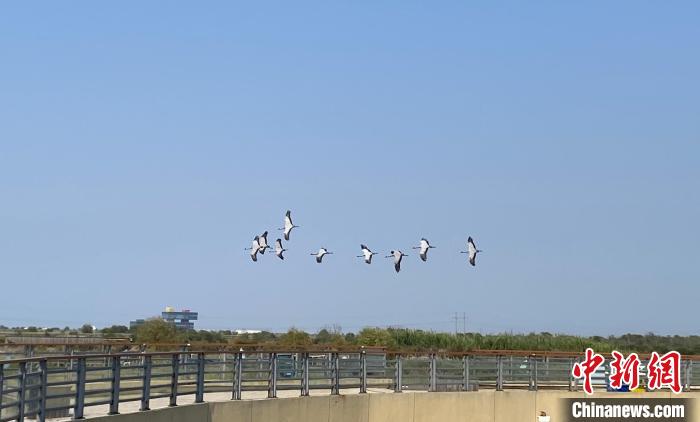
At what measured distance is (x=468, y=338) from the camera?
70.2m

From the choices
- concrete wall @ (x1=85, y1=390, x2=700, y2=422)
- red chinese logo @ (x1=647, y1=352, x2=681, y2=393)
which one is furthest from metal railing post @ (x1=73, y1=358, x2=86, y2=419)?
red chinese logo @ (x1=647, y1=352, x2=681, y2=393)

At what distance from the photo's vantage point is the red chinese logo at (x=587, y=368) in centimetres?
4153

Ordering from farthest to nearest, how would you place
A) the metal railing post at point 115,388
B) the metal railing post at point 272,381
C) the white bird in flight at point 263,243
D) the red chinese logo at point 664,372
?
1. the white bird in flight at point 263,243
2. the red chinese logo at point 664,372
3. the metal railing post at point 272,381
4. the metal railing post at point 115,388

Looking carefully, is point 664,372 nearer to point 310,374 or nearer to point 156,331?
point 310,374

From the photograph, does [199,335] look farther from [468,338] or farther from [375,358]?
[375,358]

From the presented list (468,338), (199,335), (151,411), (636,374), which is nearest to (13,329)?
(199,335)

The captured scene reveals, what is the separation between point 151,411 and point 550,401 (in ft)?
62.4

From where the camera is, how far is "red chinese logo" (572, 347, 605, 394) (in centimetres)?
4153

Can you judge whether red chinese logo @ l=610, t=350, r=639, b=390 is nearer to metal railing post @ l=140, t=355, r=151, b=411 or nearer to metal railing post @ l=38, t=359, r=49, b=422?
metal railing post @ l=140, t=355, r=151, b=411

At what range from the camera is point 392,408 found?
35469mm

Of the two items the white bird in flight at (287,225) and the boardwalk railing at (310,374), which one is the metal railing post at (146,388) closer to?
the boardwalk railing at (310,374)

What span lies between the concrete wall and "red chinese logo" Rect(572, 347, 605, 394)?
1.86 ft

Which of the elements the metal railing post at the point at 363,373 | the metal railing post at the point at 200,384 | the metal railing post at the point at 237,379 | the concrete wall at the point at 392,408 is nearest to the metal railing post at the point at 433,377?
the concrete wall at the point at 392,408

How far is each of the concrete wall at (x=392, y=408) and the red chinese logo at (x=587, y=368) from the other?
57 cm
